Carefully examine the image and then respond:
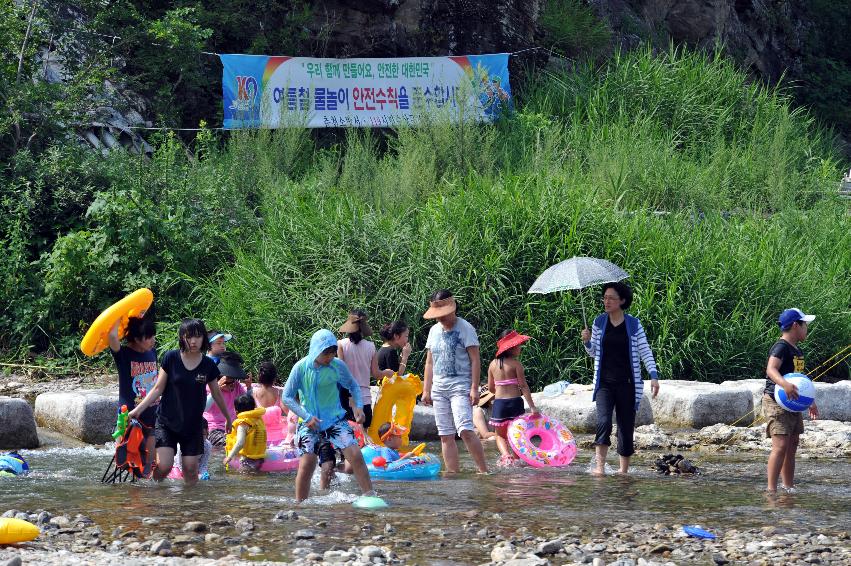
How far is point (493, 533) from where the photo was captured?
6.93 meters

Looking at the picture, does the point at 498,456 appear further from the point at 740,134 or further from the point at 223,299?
the point at 740,134

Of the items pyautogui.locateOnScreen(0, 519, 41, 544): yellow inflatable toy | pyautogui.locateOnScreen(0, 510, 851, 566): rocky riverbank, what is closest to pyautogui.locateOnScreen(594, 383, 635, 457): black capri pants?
pyautogui.locateOnScreen(0, 510, 851, 566): rocky riverbank

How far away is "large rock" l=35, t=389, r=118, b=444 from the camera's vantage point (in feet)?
36.8

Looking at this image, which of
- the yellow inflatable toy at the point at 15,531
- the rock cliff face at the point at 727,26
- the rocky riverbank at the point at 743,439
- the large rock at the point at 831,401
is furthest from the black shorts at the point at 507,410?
the rock cliff face at the point at 727,26

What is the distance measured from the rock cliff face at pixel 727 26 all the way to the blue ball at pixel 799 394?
18.0 meters

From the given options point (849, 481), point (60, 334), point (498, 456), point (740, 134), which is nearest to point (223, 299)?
point (60, 334)

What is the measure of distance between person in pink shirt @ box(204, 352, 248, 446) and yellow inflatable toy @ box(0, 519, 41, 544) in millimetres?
3601

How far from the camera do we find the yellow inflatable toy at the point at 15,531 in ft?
20.6

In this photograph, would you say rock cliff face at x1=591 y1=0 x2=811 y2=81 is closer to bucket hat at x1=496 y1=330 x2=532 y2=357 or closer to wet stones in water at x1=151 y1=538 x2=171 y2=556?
bucket hat at x1=496 y1=330 x2=532 y2=357

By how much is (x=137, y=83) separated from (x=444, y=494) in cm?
1275

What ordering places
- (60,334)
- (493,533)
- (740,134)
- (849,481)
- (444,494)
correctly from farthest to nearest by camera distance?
(740,134) → (60,334) → (849,481) → (444,494) → (493,533)

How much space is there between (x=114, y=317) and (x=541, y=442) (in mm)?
3856

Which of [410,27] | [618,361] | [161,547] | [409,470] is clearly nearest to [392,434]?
[409,470]

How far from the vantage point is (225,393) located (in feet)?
33.2
